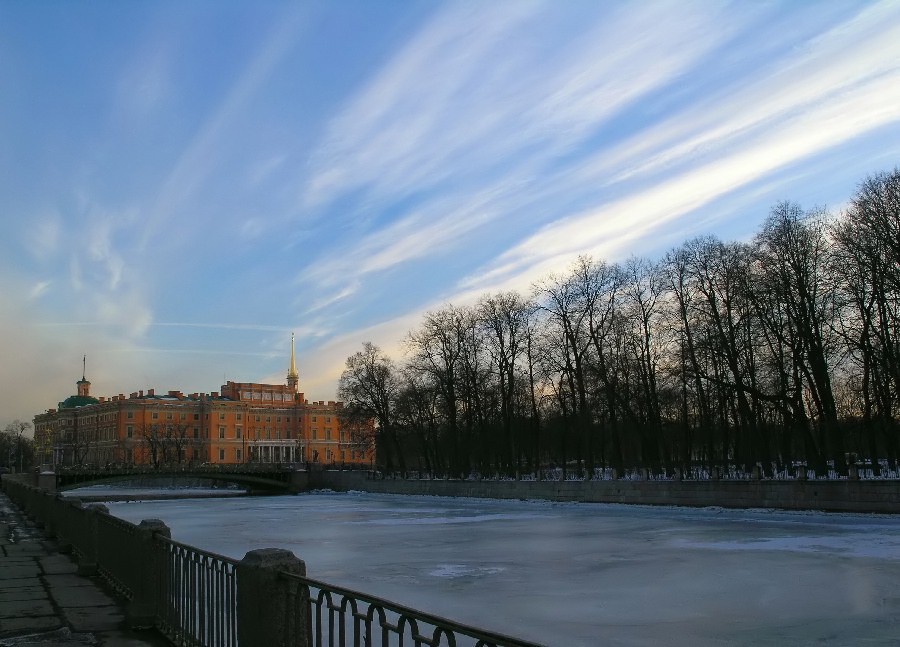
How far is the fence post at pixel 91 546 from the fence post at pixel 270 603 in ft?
24.1

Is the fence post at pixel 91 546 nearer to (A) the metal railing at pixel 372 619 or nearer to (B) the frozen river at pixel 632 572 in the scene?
(B) the frozen river at pixel 632 572

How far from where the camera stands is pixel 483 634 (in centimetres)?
317

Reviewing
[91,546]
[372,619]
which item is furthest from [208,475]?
[372,619]

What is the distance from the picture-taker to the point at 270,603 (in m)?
5.11

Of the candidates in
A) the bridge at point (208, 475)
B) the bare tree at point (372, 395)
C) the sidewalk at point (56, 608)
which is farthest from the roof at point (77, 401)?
the sidewalk at point (56, 608)

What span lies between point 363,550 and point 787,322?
25.4 meters

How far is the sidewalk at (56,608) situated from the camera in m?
7.87

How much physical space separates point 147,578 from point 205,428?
459 ft

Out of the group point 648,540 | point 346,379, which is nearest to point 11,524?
point 648,540

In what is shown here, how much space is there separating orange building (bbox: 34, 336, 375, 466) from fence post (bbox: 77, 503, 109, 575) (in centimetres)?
11790

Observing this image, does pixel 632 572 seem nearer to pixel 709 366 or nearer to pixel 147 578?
pixel 147 578

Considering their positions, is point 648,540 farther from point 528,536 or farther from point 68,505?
point 68,505

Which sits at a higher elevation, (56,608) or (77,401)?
(77,401)

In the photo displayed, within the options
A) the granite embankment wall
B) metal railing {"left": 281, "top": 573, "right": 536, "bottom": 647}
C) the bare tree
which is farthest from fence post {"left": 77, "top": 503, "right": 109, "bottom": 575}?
the bare tree
